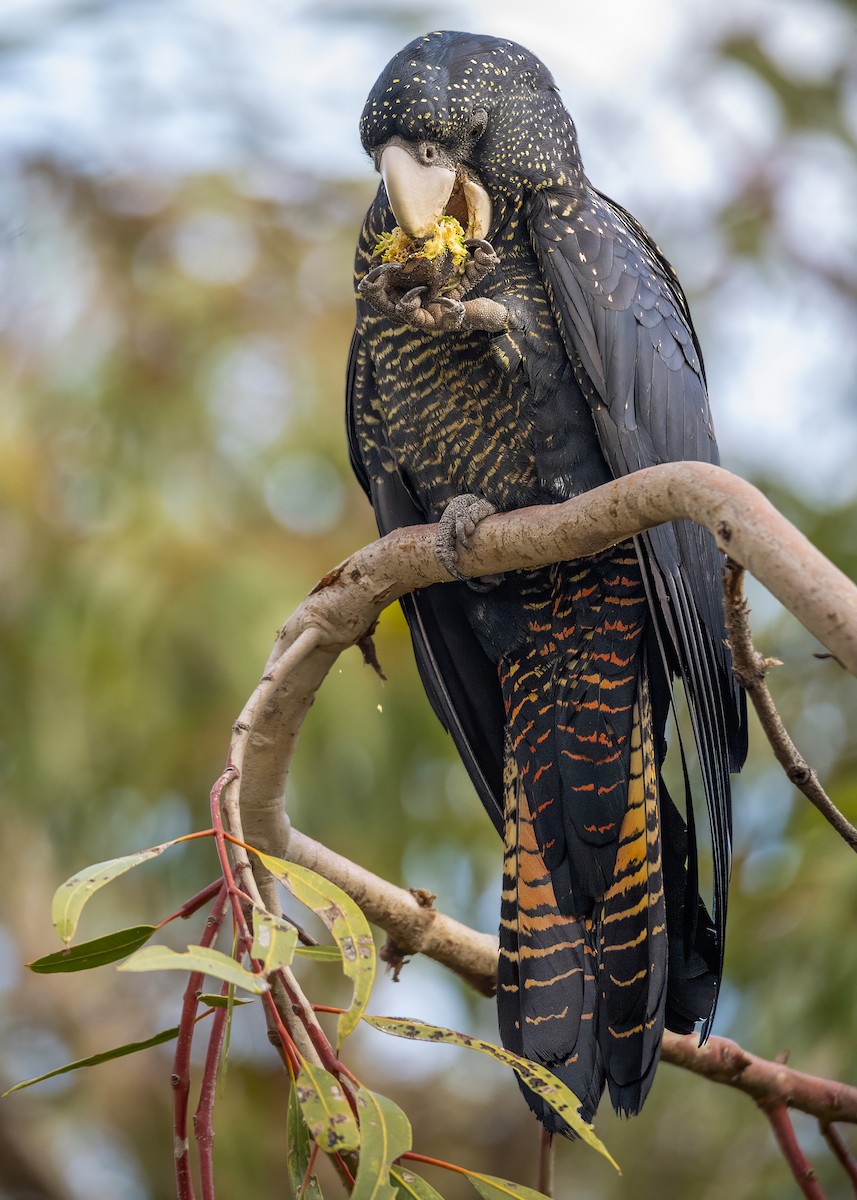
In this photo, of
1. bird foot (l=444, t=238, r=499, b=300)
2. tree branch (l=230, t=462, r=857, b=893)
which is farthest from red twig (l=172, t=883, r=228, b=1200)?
bird foot (l=444, t=238, r=499, b=300)

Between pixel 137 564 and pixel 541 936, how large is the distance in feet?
9.41

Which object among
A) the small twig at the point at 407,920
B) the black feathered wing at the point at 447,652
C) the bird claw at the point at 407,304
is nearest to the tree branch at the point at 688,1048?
the small twig at the point at 407,920

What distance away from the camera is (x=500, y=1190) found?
5.22 ft

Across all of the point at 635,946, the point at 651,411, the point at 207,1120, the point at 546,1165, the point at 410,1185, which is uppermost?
the point at 651,411

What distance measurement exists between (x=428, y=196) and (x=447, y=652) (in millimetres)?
897

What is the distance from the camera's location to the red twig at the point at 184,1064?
4.35 ft

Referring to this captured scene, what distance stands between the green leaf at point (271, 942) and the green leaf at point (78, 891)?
0.45ft

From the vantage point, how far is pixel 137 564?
4668 millimetres

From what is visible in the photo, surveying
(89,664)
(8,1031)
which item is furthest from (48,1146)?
(89,664)

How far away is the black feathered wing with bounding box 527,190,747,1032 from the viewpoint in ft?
7.19

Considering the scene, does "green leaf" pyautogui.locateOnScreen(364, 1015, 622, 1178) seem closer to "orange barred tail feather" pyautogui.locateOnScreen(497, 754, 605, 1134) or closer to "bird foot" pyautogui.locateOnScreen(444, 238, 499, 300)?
"orange barred tail feather" pyautogui.locateOnScreen(497, 754, 605, 1134)

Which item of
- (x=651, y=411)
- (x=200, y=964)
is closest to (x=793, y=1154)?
(x=200, y=964)

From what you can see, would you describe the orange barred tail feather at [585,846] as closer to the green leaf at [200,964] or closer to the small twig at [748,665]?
the small twig at [748,665]

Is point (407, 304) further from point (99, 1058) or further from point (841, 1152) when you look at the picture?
point (841, 1152)
